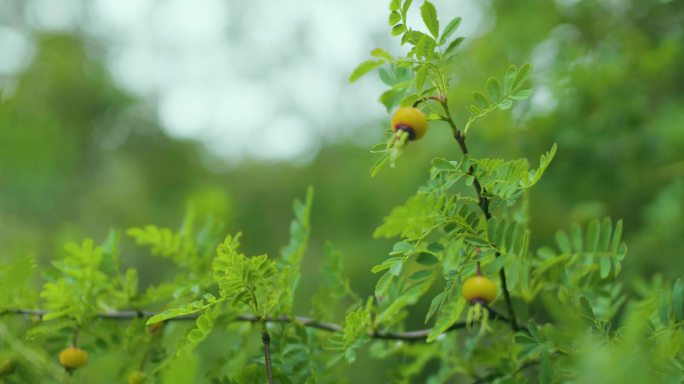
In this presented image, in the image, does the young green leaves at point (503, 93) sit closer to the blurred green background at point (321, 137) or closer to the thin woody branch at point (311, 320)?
the thin woody branch at point (311, 320)

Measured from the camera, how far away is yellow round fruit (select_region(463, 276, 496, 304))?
0.40 metres

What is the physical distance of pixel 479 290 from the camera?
40cm

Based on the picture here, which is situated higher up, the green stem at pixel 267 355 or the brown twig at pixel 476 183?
the brown twig at pixel 476 183

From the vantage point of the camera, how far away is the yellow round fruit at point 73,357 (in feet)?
1.68

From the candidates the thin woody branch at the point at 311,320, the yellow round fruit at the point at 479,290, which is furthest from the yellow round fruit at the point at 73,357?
the yellow round fruit at the point at 479,290

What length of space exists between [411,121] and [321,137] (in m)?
2.59

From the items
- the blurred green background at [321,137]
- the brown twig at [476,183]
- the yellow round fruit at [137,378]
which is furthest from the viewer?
the blurred green background at [321,137]

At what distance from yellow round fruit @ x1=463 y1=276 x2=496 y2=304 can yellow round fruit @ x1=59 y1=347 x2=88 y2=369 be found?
321 mm

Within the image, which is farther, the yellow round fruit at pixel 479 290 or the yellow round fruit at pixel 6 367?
the yellow round fruit at pixel 6 367

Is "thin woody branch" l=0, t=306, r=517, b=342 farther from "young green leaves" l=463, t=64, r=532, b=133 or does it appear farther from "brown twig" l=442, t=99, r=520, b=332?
"young green leaves" l=463, t=64, r=532, b=133

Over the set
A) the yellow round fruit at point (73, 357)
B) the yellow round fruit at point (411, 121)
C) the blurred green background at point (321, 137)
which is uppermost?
the blurred green background at point (321, 137)

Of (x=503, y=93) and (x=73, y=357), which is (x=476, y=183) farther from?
(x=73, y=357)

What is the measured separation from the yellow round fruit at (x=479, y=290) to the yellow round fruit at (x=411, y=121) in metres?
0.10

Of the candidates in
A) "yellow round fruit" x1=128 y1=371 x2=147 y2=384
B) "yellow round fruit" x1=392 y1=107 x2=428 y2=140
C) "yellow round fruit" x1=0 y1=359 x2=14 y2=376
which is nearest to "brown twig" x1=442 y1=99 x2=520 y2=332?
"yellow round fruit" x1=392 y1=107 x2=428 y2=140
